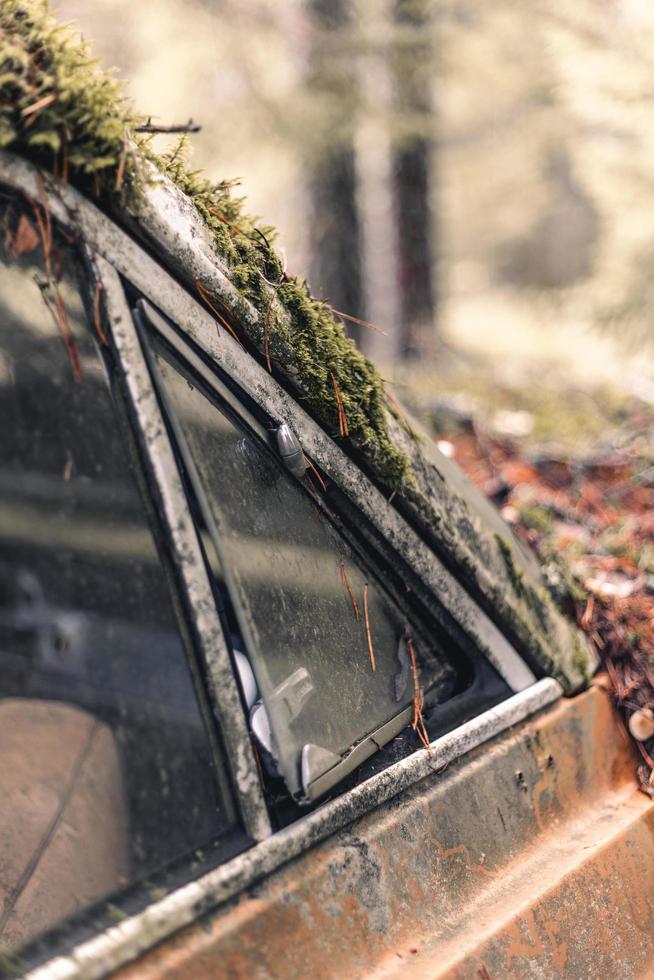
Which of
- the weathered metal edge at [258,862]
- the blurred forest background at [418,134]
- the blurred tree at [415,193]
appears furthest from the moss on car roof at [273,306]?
the blurred tree at [415,193]

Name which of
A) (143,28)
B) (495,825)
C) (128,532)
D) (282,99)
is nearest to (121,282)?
(128,532)

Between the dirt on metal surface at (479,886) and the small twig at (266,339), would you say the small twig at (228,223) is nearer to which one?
the small twig at (266,339)

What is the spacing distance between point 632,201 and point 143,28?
5.05 metres

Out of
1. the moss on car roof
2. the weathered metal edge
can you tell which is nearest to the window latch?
the moss on car roof

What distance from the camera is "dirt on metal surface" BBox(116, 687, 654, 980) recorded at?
4.31ft

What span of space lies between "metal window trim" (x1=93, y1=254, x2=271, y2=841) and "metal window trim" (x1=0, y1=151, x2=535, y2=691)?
0.06m

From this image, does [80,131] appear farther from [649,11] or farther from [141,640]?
[649,11]

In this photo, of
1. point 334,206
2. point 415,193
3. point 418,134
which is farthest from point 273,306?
point 415,193

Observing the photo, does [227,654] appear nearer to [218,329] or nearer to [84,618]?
[84,618]

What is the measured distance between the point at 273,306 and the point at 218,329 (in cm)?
17

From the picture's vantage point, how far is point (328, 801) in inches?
57.2

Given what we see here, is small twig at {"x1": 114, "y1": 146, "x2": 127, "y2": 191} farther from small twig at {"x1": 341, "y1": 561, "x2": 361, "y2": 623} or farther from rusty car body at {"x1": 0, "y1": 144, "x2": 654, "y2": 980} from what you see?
small twig at {"x1": 341, "y1": 561, "x2": 361, "y2": 623}

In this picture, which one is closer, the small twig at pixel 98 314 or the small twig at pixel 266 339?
the small twig at pixel 98 314

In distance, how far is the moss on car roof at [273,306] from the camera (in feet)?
3.92
